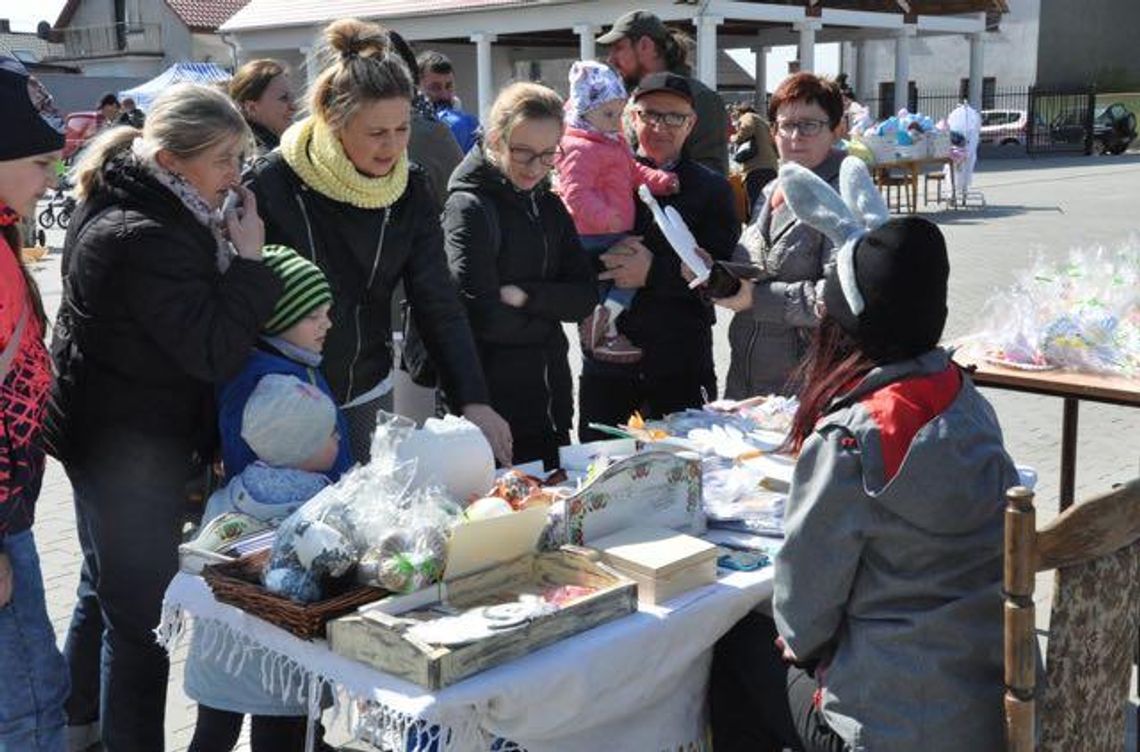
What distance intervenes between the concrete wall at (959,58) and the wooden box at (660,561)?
42.2 metres

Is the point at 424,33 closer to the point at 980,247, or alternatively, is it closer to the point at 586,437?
the point at 980,247

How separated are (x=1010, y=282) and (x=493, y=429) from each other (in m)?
8.97

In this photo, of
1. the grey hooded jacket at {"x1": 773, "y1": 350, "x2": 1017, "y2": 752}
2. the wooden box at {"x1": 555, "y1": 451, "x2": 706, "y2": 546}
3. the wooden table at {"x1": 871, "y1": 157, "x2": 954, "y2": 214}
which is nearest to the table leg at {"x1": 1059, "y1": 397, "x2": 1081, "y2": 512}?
the wooden box at {"x1": 555, "y1": 451, "x2": 706, "y2": 546}

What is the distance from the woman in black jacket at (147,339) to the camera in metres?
2.55

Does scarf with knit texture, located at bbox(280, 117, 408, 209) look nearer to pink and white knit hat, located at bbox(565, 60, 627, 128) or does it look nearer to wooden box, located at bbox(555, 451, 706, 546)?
wooden box, located at bbox(555, 451, 706, 546)

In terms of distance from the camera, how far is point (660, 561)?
2264 mm

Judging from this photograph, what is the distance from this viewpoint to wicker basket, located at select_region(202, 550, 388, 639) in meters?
2.05

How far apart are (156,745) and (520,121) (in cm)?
197

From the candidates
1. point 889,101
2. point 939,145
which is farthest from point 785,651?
point 889,101

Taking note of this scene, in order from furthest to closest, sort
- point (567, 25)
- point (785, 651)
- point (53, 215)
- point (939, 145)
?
1. point (567, 25)
2. point (53, 215)
3. point (939, 145)
4. point (785, 651)

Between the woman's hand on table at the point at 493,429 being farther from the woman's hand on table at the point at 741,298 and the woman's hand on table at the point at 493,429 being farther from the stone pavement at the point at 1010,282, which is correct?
the stone pavement at the point at 1010,282

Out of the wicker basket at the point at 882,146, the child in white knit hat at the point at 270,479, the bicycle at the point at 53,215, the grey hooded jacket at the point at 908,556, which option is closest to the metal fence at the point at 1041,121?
the wicker basket at the point at 882,146

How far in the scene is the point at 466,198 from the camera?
3.53 m

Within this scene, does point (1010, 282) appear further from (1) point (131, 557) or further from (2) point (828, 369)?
(1) point (131, 557)
